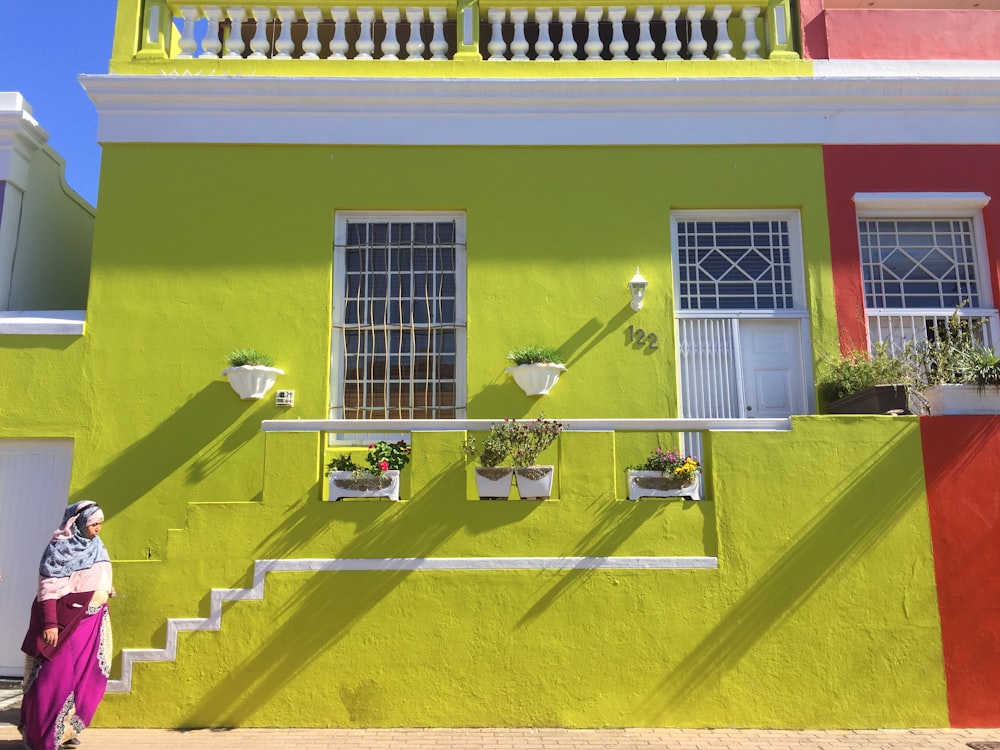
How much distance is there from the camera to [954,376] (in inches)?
255

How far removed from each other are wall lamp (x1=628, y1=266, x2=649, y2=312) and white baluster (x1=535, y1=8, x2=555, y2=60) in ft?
7.82

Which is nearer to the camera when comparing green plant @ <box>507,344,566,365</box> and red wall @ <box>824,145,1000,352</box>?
green plant @ <box>507,344,566,365</box>

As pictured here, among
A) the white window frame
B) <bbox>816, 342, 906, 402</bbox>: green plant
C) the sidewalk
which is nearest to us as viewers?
the sidewalk

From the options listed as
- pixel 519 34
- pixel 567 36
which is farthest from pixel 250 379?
pixel 567 36

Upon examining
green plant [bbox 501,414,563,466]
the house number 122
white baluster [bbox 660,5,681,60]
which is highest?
white baluster [bbox 660,5,681,60]

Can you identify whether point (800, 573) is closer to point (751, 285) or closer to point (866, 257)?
point (751, 285)

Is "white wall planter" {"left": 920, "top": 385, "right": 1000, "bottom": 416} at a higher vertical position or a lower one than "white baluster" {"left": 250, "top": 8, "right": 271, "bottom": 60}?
lower

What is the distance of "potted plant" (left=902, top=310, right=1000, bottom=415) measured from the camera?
20.6ft

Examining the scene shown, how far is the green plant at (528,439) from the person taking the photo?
6105 mm

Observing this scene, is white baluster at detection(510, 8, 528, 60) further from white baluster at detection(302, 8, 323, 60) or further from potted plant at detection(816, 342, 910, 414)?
potted plant at detection(816, 342, 910, 414)

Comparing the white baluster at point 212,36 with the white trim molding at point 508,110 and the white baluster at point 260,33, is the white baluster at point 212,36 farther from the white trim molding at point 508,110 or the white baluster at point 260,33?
the white trim molding at point 508,110

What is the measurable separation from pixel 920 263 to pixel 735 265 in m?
1.79

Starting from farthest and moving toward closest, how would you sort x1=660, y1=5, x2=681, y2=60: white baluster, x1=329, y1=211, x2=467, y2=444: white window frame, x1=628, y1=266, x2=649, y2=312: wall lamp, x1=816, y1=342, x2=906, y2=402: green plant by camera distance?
x1=660, y1=5, x2=681, y2=60: white baluster → x1=329, y1=211, x2=467, y2=444: white window frame → x1=628, y1=266, x2=649, y2=312: wall lamp → x1=816, y1=342, x2=906, y2=402: green plant

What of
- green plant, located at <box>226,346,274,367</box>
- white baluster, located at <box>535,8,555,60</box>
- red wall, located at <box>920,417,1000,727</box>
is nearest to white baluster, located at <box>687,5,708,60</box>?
white baluster, located at <box>535,8,555,60</box>
